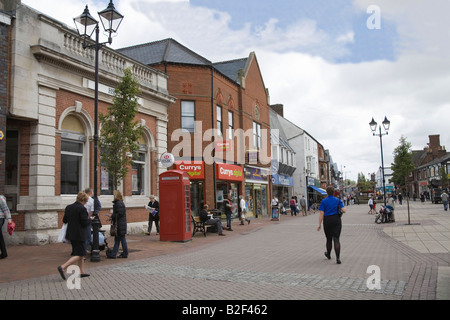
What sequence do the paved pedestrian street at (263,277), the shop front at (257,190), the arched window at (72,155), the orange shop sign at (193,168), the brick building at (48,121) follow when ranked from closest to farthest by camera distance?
the paved pedestrian street at (263,277) < the brick building at (48,121) < the arched window at (72,155) < the orange shop sign at (193,168) < the shop front at (257,190)

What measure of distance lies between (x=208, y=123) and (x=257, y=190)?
9712mm

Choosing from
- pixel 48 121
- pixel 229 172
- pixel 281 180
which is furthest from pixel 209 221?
pixel 281 180

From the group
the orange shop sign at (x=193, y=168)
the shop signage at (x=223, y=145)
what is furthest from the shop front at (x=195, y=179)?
the shop signage at (x=223, y=145)

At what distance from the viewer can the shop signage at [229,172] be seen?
2332cm

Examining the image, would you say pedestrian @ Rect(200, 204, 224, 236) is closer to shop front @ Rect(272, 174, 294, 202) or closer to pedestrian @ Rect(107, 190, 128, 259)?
pedestrian @ Rect(107, 190, 128, 259)

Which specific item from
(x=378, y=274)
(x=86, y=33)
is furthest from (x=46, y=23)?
(x=378, y=274)

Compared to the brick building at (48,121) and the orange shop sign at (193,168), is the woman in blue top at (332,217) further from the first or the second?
the orange shop sign at (193,168)

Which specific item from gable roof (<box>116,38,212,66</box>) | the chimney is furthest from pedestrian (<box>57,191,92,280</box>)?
the chimney

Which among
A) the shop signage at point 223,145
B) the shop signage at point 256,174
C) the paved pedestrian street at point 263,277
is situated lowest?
the paved pedestrian street at point 263,277

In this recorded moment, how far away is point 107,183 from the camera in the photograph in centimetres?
1515

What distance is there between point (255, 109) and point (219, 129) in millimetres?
7158

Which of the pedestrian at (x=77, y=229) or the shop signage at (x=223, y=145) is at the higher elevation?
the shop signage at (x=223, y=145)

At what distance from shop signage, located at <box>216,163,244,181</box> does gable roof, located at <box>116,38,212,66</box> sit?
6.37 metres

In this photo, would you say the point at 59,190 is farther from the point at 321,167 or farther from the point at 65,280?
the point at 321,167
